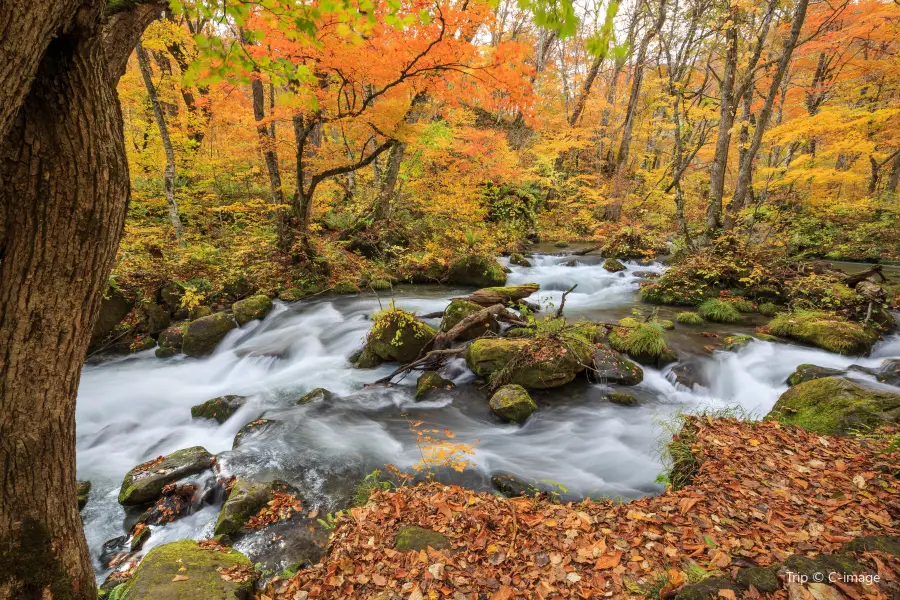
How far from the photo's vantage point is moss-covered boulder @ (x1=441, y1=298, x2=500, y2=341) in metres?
8.16

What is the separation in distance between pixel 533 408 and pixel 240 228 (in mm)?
12148

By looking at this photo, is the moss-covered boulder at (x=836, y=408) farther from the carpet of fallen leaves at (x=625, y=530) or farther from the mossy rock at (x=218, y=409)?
the mossy rock at (x=218, y=409)

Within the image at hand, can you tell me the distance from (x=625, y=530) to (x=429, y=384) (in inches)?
169

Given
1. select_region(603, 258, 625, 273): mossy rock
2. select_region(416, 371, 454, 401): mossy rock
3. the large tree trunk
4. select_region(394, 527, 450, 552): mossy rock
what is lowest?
select_region(416, 371, 454, 401): mossy rock

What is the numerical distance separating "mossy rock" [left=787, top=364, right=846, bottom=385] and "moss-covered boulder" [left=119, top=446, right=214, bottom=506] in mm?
8931

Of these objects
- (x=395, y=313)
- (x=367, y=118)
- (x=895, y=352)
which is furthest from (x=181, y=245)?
(x=895, y=352)

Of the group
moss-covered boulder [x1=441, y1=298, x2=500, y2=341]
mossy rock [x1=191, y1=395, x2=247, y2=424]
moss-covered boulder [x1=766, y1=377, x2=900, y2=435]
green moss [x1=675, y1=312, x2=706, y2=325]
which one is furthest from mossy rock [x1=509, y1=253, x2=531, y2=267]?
mossy rock [x1=191, y1=395, x2=247, y2=424]

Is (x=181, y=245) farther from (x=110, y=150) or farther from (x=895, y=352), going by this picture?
(x=895, y=352)

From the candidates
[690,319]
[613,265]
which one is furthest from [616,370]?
[613,265]

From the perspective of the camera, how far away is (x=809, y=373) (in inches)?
247

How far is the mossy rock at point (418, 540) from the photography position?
3244 mm

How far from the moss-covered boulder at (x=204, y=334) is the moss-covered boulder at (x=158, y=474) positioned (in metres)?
4.35

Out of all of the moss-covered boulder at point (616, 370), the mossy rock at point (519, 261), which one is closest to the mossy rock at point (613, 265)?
the mossy rock at point (519, 261)

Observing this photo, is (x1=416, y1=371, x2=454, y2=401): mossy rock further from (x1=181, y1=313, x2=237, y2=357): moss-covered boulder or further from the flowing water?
(x1=181, y1=313, x2=237, y2=357): moss-covered boulder
